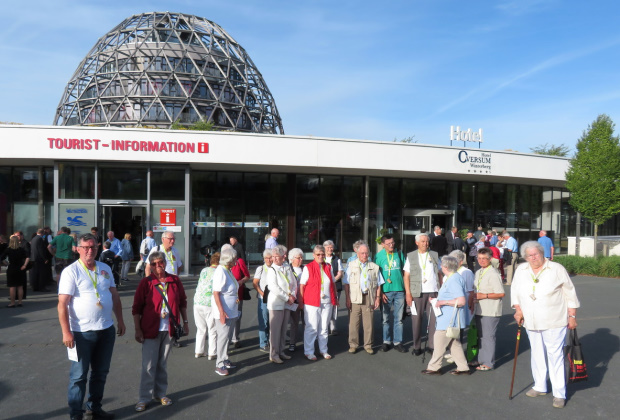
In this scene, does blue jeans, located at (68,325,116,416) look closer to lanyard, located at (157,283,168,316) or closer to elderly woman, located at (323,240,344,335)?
lanyard, located at (157,283,168,316)

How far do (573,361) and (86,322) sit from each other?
4.98m

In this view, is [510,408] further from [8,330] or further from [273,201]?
[273,201]

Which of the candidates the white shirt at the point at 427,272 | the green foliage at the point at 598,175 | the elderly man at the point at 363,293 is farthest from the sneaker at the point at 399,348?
the green foliage at the point at 598,175

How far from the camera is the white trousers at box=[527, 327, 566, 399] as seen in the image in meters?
4.70

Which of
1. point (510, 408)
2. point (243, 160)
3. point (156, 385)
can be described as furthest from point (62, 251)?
point (510, 408)

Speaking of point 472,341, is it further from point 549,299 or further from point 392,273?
point 549,299

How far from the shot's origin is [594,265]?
54.5ft

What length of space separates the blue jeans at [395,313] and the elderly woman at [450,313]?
1.06m

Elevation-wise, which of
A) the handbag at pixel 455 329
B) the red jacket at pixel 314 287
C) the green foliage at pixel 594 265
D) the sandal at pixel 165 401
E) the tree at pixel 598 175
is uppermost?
the tree at pixel 598 175

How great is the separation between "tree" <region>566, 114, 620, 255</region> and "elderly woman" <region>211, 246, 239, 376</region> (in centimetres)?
1744

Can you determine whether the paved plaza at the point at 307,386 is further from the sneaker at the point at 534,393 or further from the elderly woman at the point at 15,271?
the elderly woman at the point at 15,271

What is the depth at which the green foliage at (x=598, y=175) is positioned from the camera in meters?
18.0

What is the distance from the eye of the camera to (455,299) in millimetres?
5457

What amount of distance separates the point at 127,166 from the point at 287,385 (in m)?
12.4
